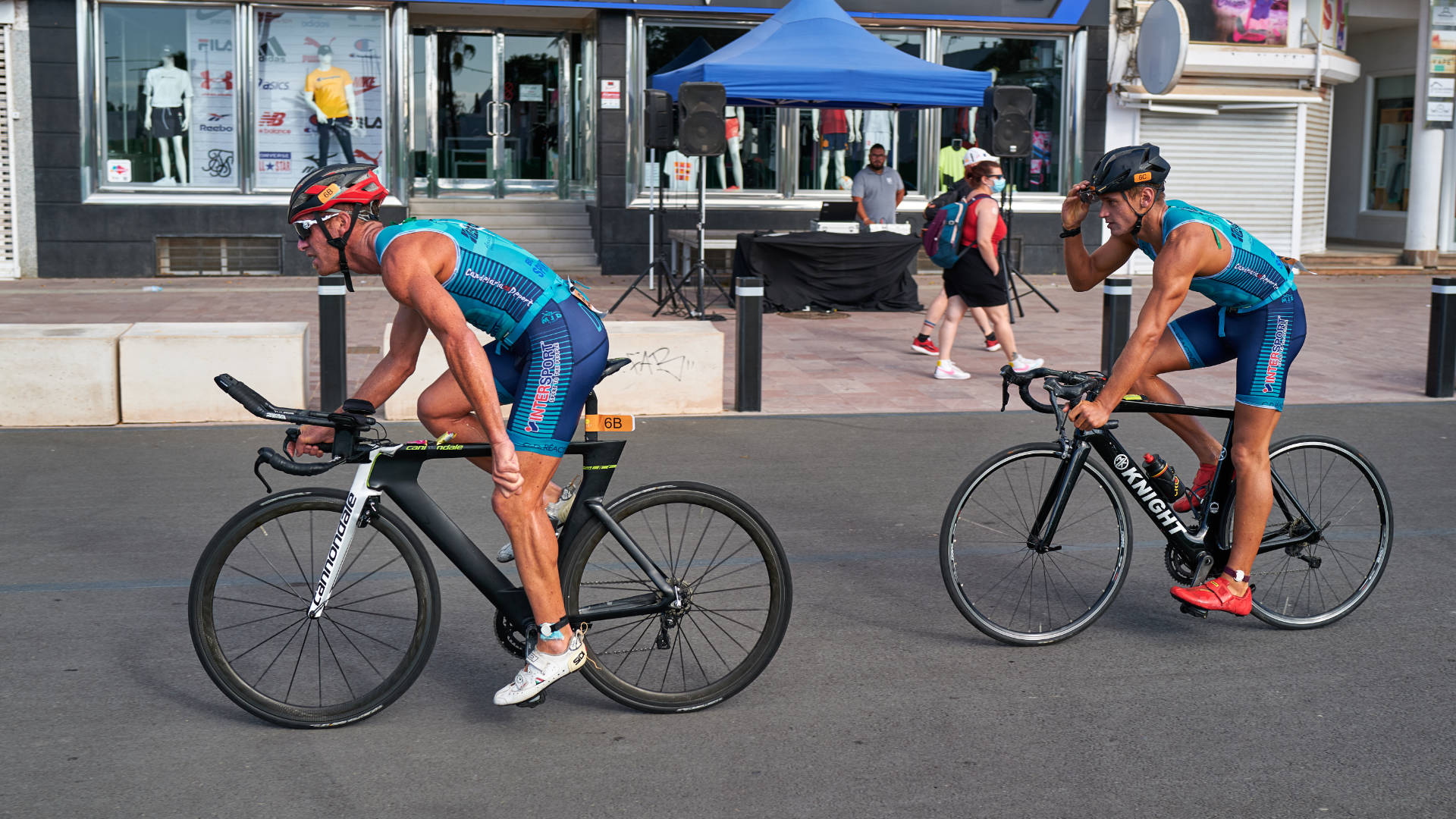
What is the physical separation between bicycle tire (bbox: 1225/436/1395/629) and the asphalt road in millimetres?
137

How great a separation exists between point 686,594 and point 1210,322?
2.15 meters

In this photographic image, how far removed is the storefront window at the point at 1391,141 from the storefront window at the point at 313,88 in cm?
1706

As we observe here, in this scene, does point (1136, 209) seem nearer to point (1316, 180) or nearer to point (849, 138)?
point (849, 138)

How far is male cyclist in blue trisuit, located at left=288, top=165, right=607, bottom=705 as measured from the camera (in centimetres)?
383

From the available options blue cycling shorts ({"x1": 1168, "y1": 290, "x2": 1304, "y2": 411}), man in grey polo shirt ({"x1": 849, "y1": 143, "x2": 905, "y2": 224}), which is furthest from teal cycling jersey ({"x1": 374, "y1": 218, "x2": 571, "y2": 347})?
man in grey polo shirt ({"x1": 849, "y1": 143, "x2": 905, "y2": 224})

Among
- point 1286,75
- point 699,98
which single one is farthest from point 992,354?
point 1286,75

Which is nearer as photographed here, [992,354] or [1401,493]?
[1401,493]

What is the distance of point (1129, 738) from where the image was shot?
4066 millimetres

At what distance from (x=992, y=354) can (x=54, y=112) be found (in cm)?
1199

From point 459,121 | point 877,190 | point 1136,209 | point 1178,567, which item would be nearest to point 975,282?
point 877,190

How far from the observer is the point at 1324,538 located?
5160 mm

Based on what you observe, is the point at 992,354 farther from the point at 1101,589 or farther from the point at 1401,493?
the point at 1101,589

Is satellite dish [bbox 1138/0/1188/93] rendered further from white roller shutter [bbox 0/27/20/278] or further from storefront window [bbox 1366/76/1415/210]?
white roller shutter [bbox 0/27/20/278]

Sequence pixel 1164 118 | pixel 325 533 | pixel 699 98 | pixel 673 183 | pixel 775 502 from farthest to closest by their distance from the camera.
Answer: pixel 1164 118 → pixel 673 183 → pixel 699 98 → pixel 775 502 → pixel 325 533
